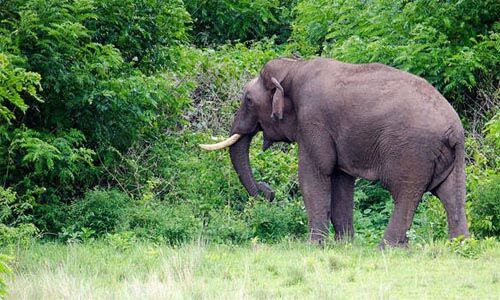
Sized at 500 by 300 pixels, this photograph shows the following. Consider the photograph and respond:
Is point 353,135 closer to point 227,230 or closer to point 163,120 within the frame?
point 227,230

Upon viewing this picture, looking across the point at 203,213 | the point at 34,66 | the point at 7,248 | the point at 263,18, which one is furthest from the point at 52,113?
the point at 263,18

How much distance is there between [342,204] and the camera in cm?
1468

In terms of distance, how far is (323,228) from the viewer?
14312 millimetres

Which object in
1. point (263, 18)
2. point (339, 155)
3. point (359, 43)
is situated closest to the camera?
point (339, 155)

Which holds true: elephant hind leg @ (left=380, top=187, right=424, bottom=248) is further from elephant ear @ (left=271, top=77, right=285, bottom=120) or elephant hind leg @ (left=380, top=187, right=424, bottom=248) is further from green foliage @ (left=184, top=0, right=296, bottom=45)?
green foliage @ (left=184, top=0, right=296, bottom=45)

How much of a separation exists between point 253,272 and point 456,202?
2.87m

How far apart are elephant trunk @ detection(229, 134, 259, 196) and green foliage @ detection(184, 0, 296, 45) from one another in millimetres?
7780

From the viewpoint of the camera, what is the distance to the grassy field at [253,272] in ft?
34.9

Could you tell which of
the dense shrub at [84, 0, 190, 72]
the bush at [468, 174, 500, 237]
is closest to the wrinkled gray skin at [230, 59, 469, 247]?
the bush at [468, 174, 500, 237]

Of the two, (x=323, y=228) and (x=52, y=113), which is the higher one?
(x=52, y=113)

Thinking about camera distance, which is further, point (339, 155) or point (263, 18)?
point (263, 18)

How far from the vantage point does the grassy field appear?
1065 centimetres

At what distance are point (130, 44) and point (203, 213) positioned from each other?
281 centimetres

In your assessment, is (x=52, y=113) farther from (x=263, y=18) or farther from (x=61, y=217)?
(x=263, y=18)
